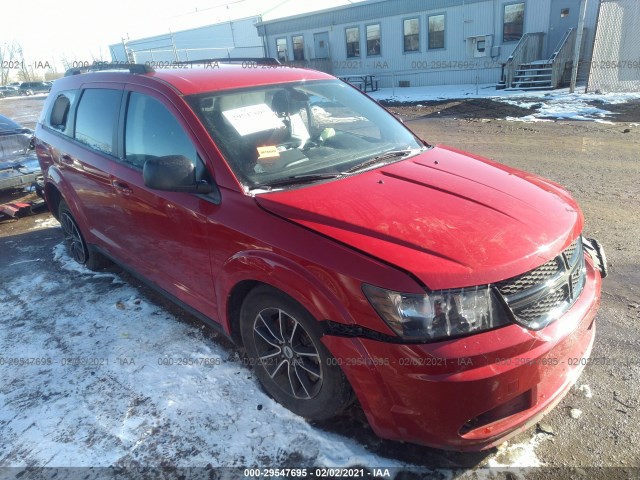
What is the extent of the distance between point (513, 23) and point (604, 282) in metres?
17.1

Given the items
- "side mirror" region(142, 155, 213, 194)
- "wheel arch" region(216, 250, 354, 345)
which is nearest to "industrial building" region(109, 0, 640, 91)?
"side mirror" region(142, 155, 213, 194)

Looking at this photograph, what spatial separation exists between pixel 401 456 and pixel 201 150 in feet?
6.62

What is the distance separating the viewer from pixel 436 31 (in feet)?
64.4

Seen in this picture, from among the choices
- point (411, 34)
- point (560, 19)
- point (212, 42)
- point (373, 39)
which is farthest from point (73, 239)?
point (212, 42)

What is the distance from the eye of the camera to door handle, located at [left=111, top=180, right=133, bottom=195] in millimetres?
3306

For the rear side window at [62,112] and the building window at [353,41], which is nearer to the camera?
the rear side window at [62,112]

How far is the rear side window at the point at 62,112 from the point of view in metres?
4.34

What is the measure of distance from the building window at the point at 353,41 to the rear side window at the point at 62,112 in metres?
20.5

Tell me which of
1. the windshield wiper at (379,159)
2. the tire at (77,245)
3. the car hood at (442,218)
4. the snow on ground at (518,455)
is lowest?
the snow on ground at (518,455)

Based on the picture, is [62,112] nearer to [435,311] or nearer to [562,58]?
[435,311]

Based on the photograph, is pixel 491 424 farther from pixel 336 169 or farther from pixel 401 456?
pixel 336 169

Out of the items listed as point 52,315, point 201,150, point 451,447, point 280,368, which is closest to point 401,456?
point 451,447

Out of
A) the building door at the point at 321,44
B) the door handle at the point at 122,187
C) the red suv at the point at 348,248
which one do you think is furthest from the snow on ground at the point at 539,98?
the door handle at the point at 122,187

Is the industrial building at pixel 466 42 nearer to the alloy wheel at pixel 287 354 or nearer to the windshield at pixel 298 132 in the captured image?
the windshield at pixel 298 132
